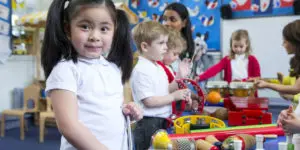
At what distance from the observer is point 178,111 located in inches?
63.8

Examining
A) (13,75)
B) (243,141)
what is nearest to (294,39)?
(243,141)

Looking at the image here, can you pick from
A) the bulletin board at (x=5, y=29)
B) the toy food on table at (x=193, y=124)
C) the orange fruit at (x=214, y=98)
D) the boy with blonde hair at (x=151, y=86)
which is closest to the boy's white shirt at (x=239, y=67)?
the orange fruit at (x=214, y=98)

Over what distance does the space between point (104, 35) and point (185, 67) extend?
30.4 inches

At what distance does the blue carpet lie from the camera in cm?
341

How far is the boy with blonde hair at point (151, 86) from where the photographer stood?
57.5 inches

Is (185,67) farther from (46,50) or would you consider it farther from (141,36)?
(46,50)

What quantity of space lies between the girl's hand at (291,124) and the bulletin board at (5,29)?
12.0ft

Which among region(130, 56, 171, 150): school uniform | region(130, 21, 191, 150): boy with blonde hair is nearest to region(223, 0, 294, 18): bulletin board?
region(130, 21, 191, 150): boy with blonde hair

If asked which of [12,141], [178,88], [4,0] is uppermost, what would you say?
[4,0]

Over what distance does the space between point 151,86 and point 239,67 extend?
4.96ft

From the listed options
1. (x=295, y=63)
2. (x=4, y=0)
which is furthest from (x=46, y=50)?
(x=4, y=0)

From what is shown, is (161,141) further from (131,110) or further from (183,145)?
(131,110)

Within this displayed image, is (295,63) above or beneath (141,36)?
beneath

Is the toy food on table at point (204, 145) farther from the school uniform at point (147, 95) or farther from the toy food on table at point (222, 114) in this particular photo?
the toy food on table at point (222, 114)
